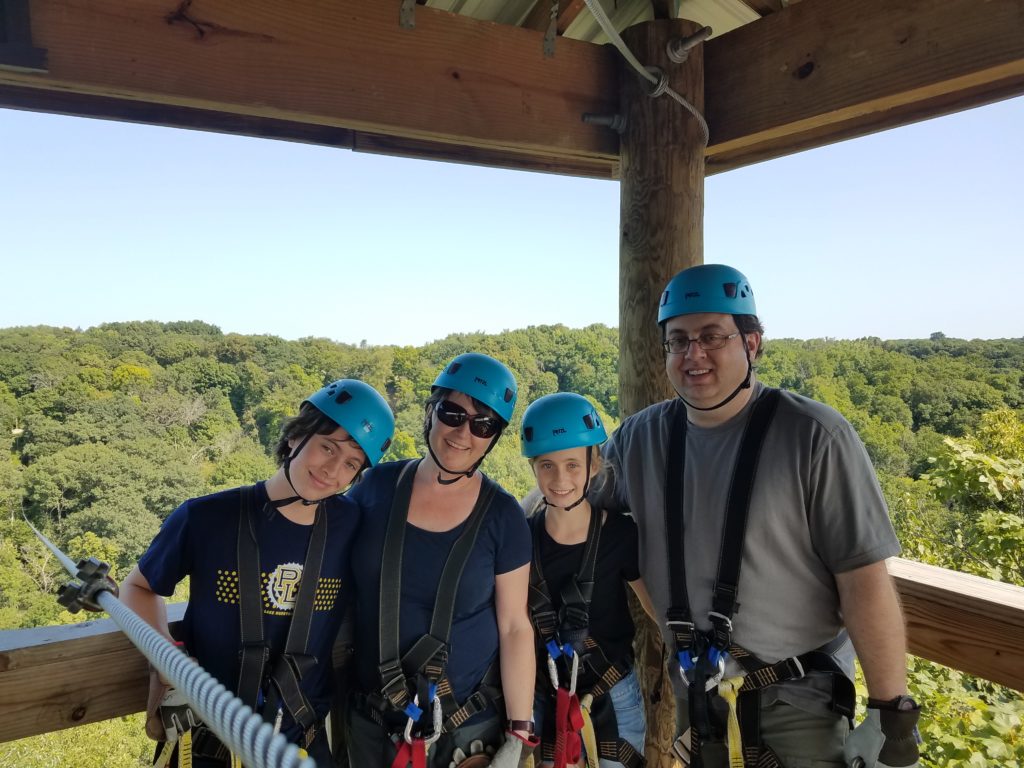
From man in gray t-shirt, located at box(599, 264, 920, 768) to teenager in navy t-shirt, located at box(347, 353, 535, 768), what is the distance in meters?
0.52

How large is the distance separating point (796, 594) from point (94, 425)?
32196mm

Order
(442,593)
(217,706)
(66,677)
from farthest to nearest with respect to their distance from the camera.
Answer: (442,593), (66,677), (217,706)

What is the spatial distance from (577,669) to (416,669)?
59cm

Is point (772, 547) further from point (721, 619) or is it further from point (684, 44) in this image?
point (684, 44)

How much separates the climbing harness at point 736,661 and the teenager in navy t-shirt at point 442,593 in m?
0.51

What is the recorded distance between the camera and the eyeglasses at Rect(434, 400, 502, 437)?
219 centimetres

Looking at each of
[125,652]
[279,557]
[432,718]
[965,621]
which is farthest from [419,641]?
[965,621]

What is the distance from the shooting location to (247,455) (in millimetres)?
14062

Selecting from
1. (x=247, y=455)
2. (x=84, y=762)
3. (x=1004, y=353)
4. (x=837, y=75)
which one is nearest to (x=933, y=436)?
(x=1004, y=353)

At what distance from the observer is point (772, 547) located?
1984 mm

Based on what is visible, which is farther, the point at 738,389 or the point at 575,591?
the point at 575,591

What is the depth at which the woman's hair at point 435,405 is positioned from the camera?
2209 millimetres

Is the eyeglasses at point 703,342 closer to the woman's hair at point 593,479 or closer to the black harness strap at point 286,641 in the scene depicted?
the woman's hair at point 593,479

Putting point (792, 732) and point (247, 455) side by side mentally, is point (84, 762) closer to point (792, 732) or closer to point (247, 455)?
point (247, 455)
